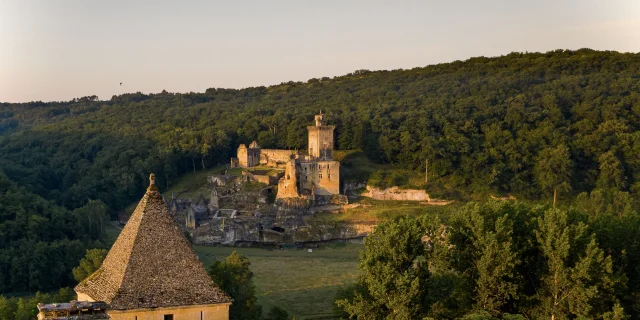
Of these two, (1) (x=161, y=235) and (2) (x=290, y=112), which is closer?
(1) (x=161, y=235)

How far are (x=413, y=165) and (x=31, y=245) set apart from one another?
164 feet

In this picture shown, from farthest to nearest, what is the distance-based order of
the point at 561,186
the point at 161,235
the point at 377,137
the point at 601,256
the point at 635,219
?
the point at 377,137
the point at 561,186
the point at 635,219
the point at 601,256
the point at 161,235

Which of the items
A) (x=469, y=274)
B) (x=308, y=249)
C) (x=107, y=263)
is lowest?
(x=308, y=249)

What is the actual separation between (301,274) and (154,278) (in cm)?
4448

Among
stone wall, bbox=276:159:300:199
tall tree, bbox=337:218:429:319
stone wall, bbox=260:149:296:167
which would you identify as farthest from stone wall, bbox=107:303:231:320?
stone wall, bbox=260:149:296:167

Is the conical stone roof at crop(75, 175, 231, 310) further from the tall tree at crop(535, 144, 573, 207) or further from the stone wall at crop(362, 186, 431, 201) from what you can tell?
the tall tree at crop(535, 144, 573, 207)

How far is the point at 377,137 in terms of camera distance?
10831 centimetres

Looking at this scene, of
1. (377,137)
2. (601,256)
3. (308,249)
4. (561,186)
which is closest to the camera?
(601,256)

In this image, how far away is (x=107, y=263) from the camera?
23734 mm

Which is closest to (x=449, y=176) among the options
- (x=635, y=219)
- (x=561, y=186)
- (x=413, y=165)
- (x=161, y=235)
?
(x=413, y=165)

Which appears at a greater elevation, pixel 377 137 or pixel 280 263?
pixel 377 137

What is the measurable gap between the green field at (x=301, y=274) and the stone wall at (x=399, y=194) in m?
11.9

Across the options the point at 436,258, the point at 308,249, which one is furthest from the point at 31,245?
the point at 436,258

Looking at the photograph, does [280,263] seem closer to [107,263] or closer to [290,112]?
[107,263]
